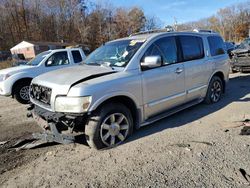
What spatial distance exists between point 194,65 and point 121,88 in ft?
7.56

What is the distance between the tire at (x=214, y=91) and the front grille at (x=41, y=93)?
161 inches

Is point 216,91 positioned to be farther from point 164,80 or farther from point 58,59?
point 58,59

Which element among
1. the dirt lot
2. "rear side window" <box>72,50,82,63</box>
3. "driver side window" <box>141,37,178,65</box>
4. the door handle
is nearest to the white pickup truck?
"rear side window" <box>72,50,82,63</box>

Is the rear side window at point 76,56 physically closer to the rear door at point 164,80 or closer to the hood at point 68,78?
the hood at point 68,78

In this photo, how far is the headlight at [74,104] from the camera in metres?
3.68

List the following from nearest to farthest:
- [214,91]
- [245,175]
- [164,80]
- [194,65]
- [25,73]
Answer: [245,175] → [164,80] → [194,65] → [214,91] → [25,73]

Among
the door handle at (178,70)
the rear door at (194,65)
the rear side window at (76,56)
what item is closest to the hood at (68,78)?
the door handle at (178,70)

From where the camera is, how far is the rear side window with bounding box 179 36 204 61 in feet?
17.9

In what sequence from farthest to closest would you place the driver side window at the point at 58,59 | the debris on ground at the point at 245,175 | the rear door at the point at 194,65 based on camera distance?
the driver side window at the point at 58,59, the rear door at the point at 194,65, the debris on ground at the point at 245,175

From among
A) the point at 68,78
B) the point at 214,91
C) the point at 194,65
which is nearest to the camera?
the point at 68,78

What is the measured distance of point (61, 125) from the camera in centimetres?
393

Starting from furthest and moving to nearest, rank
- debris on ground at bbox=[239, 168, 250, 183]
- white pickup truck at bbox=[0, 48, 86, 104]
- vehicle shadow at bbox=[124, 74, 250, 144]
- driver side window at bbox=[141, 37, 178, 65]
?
white pickup truck at bbox=[0, 48, 86, 104]
vehicle shadow at bbox=[124, 74, 250, 144]
driver side window at bbox=[141, 37, 178, 65]
debris on ground at bbox=[239, 168, 250, 183]

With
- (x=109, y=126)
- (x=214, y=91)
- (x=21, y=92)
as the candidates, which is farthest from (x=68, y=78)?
(x=21, y=92)

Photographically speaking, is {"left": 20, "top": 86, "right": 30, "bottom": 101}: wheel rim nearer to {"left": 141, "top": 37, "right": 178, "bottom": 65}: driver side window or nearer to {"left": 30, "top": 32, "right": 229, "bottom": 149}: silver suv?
{"left": 30, "top": 32, "right": 229, "bottom": 149}: silver suv
